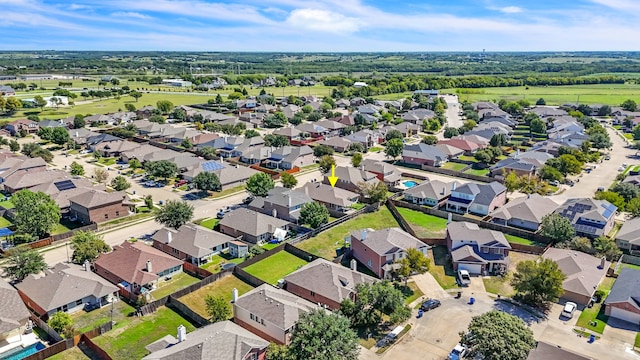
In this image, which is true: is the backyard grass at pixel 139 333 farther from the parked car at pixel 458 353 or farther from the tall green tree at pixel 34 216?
the tall green tree at pixel 34 216

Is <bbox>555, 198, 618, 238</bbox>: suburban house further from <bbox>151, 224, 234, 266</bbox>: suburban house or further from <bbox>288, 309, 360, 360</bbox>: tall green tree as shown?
<bbox>151, 224, 234, 266</bbox>: suburban house

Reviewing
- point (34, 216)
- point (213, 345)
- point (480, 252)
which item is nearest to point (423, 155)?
point (480, 252)

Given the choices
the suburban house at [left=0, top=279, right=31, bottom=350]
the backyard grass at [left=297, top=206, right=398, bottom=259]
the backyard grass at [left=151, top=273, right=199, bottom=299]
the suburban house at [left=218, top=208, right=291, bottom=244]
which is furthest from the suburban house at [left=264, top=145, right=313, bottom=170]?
the suburban house at [left=0, top=279, right=31, bottom=350]

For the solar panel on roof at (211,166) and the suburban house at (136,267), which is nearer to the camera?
the suburban house at (136,267)

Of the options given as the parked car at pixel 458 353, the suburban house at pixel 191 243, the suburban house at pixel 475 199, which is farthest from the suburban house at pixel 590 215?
the suburban house at pixel 191 243

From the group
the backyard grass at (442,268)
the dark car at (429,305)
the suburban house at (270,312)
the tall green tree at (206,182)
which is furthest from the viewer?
the tall green tree at (206,182)

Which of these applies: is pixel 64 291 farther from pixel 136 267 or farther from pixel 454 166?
pixel 454 166
